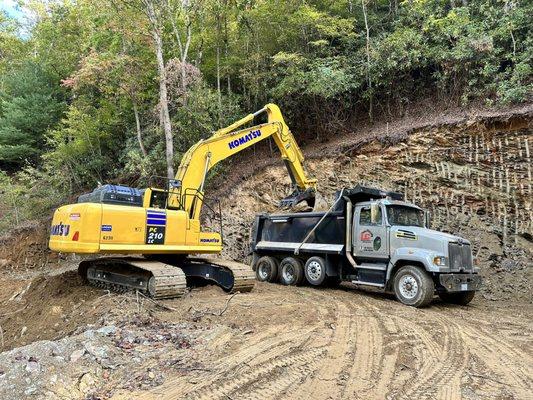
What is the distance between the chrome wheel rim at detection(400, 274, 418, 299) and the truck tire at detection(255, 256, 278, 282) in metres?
4.14

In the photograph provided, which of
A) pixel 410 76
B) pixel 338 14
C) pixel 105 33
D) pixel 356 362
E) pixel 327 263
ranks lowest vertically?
pixel 356 362

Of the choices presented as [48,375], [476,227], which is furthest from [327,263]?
[48,375]

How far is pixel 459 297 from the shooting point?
979cm

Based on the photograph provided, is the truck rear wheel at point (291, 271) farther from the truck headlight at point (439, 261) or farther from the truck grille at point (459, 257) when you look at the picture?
the truck grille at point (459, 257)

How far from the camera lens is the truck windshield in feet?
33.3

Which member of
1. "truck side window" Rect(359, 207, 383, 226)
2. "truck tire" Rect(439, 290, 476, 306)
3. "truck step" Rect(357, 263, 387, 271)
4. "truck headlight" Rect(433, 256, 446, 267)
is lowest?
"truck tire" Rect(439, 290, 476, 306)

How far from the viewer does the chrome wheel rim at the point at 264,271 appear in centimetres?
1261

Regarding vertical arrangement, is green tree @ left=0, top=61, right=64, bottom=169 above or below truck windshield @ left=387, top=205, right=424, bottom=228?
above

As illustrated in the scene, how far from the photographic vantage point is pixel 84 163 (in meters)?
21.0

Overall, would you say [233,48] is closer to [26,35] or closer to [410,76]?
[410,76]

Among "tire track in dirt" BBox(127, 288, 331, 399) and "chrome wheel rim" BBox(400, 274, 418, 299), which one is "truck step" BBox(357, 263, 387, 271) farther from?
"tire track in dirt" BBox(127, 288, 331, 399)

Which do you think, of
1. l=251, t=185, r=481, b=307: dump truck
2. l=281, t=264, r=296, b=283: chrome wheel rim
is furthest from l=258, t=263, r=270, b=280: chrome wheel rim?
l=281, t=264, r=296, b=283: chrome wheel rim

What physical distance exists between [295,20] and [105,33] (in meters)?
7.53

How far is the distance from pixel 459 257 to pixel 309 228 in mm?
3922
